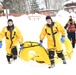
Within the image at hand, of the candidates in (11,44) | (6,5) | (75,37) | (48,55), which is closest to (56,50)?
(48,55)

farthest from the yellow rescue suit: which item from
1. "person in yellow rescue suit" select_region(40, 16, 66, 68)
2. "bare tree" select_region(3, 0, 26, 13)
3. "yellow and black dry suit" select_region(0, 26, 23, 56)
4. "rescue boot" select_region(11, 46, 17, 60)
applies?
"bare tree" select_region(3, 0, 26, 13)

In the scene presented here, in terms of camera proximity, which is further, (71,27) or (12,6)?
(12,6)

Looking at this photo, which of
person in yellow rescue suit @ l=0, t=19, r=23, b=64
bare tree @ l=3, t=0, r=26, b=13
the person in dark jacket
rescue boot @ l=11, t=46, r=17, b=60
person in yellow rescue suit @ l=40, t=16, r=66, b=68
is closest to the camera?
person in yellow rescue suit @ l=40, t=16, r=66, b=68

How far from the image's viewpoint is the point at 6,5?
4303cm

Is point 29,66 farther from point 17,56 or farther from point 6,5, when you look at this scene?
point 6,5

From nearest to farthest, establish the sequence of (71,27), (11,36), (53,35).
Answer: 1. (53,35)
2. (11,36)
3. (71,27)

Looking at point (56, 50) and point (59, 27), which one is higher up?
point (59, 27)

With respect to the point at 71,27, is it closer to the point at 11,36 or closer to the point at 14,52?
the point at 14,52

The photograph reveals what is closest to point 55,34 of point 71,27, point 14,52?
point 14,52

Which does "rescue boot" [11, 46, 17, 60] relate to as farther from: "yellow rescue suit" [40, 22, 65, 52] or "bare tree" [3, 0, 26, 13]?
"bare tree" [3, 0, 26, 13]

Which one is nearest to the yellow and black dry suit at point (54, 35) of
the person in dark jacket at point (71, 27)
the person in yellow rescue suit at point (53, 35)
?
the person in yellow rescue suit at point (53, 35)

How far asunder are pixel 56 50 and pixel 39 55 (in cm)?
56

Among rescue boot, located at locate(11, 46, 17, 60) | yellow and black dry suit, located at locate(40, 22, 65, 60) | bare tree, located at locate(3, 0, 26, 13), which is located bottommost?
rescue boot, located at locate(11, 46, 17, 60)

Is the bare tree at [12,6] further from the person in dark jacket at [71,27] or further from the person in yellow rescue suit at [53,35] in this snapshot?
the person in yellow rescue suit at [53,35]
